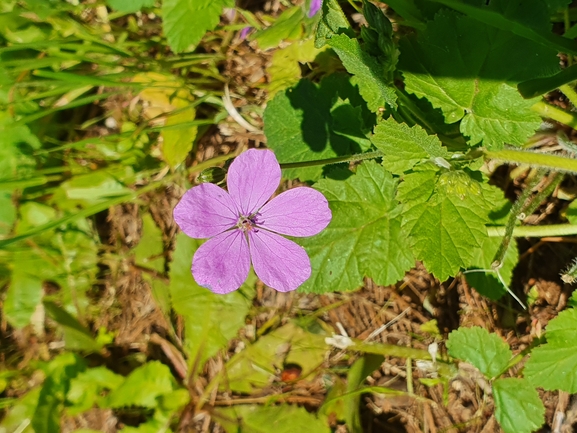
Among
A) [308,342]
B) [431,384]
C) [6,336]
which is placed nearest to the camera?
[431,384]

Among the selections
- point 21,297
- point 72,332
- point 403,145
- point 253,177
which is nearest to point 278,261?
point 253,177

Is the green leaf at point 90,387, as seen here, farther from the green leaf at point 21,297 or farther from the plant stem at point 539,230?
the plant stem at point 539,230

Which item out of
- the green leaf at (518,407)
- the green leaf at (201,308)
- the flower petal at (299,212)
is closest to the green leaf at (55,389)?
the green leaf at (201,308)

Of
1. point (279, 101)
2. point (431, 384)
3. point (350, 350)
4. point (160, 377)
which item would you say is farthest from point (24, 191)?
point (431, 384)

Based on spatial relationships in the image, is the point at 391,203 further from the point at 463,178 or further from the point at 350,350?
the point at 350,350

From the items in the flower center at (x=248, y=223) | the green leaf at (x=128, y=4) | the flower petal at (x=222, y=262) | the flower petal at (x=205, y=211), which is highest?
the green leaf at (x=128, y=4)

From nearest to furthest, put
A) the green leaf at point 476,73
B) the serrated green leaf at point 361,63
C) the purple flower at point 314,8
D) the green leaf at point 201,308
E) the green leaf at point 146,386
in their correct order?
the serrated green leaf at point 361,63, the green leaf at point 476,73, the purple flower at point 314,8, the green leaf at point 201,308, the green leaf at point 146,386

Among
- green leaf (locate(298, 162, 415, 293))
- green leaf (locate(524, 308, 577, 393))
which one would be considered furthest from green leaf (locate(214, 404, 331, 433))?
green leaf (locate(524, 308, 577, 393))

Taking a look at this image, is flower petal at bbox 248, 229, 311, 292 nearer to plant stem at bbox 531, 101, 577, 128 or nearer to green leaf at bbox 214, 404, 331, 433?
plant stem at bbox 531, 101, 577, 128
